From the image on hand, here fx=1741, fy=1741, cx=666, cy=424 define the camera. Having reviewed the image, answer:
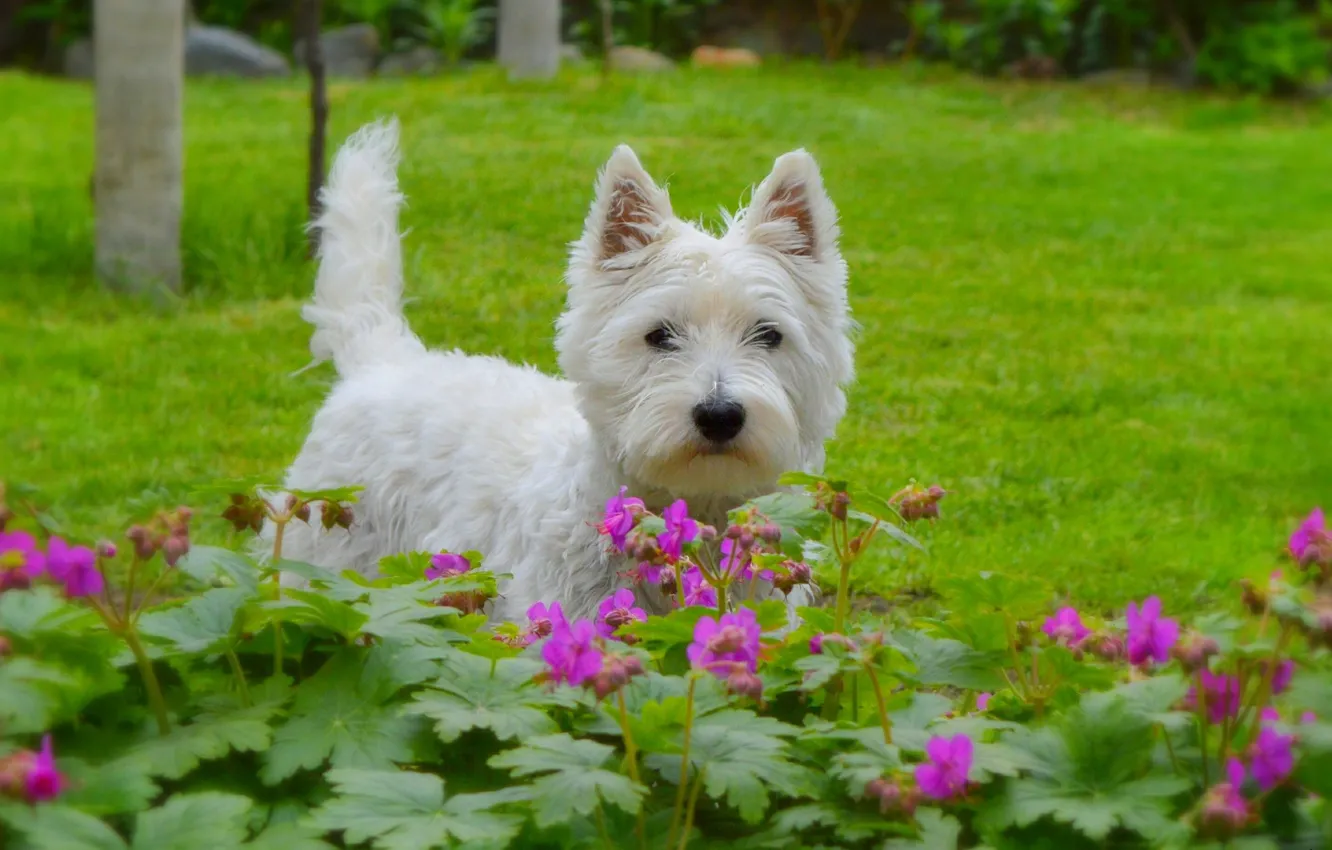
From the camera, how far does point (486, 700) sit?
77.9 inches

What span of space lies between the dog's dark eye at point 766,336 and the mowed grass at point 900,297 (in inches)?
32.9

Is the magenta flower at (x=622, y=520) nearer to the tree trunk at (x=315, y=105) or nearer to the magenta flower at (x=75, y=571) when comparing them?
the magenta flower at (x=75, y=571)

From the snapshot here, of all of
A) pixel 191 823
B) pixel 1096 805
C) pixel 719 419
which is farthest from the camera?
pixel 719 419

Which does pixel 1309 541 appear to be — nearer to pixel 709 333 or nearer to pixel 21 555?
pixel 21 555

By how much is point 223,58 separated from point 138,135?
975cm

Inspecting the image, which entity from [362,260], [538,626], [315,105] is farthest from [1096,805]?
[315,105]

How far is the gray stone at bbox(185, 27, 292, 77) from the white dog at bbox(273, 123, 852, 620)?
Answer: 45.3 ft

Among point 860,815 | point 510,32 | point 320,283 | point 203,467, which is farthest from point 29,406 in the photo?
point 510,32

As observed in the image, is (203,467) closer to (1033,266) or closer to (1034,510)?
(1034,510)

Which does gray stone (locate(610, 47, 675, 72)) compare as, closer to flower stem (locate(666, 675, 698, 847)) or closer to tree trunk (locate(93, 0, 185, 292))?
tree trunk (locate(93, 0, 185, 292))

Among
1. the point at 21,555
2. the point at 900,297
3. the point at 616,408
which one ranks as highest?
the point at 21,555

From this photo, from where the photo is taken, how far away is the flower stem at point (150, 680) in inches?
75.3

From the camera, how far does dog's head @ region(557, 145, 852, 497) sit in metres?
3.87

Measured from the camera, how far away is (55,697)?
181cm
